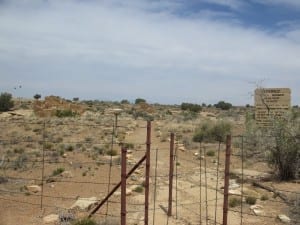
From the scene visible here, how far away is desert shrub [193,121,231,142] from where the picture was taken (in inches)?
1266

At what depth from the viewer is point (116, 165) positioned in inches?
834

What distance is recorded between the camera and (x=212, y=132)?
33469 mm

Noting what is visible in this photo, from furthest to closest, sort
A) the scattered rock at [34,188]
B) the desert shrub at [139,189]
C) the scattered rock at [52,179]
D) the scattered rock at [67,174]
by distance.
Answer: the scattered rock at [67,174]
the scattered rock at [52,179]
the desert shrub at [139,189]
the scattered rock at [34,188]

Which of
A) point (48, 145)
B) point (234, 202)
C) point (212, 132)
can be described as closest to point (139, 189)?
point (234, 202)

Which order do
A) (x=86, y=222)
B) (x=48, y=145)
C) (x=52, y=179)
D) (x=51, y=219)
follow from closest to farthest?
1. (x=86, y=222)
2. (x=51, y=219)
3. (x=52, y=179)
4. (x=48, y=145)

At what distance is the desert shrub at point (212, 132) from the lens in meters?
32.2

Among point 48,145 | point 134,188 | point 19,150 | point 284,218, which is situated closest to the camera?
point 284,218

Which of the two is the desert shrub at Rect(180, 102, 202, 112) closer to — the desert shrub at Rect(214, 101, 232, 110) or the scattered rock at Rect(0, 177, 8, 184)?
the desert shrub at Rect(214, 101, 232, 110)

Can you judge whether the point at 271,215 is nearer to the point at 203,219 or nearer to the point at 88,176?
the point at 203,219

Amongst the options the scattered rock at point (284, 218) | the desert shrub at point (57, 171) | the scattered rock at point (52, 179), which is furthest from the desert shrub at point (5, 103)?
the scattered rock at point (284, 218)

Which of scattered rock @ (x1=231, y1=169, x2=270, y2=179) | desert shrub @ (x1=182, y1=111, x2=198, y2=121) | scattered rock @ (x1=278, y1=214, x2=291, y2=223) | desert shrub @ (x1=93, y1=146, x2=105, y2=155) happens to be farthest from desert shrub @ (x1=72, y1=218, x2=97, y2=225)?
desert shrub @ (x1=182, y1=111, x2=198, y2=121)

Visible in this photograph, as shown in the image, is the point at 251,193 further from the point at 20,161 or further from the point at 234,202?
the point at 20,161

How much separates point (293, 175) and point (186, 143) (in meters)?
12.2

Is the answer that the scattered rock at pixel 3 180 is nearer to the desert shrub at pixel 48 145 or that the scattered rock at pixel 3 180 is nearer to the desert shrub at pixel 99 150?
the desert shrub at pixel 99 150
